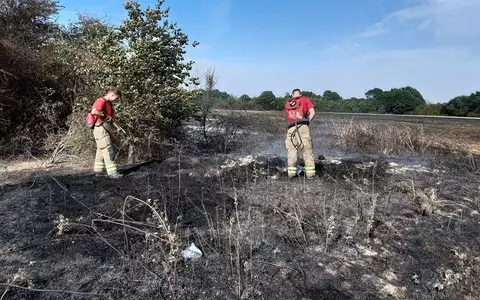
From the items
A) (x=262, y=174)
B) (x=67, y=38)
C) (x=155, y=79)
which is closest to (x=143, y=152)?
(x=155, y=79)

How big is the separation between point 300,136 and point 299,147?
0.22 meters

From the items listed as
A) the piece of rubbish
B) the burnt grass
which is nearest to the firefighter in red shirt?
the burnt grass

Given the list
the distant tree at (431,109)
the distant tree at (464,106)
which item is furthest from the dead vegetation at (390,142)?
the distant tree at (431,109)

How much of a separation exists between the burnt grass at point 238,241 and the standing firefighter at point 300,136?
483 millimetres

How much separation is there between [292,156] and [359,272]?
161 inches

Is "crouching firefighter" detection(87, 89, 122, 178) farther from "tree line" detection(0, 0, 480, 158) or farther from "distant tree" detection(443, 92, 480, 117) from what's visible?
"distant tree" detection(443, 92, 480, 117)

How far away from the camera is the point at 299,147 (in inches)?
343

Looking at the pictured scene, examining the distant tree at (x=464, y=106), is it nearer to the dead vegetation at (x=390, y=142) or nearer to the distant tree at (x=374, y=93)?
the distant tree at (x=374, y=93)

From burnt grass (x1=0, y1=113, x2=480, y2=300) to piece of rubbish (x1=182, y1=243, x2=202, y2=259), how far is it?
0.21ft

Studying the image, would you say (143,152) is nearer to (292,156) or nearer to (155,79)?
(155,79)

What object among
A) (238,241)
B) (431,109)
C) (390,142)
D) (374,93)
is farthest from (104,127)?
(374,93)

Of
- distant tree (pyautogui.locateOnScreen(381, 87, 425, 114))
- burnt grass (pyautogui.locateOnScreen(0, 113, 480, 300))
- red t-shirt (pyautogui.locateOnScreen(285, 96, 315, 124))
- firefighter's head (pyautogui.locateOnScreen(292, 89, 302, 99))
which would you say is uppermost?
firefighter's head (pyautogui.locateOnScreen(292, 89, 302, 99))

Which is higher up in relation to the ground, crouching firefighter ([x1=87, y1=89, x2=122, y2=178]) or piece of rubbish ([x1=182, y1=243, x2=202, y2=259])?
crouching firefighter ([x1=87, y1=89, x2=122, y2=178])

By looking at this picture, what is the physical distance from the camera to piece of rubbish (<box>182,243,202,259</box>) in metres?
4.79
